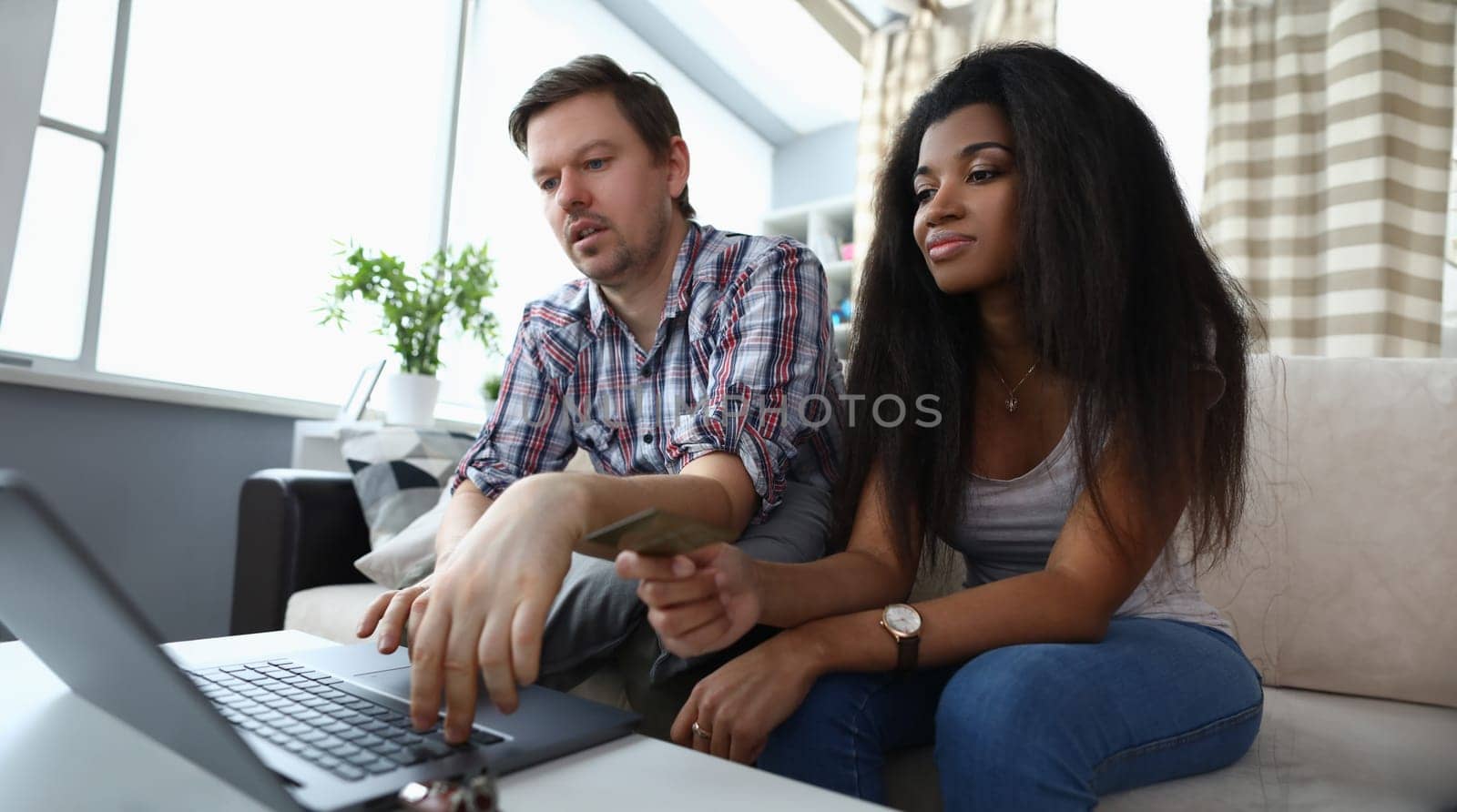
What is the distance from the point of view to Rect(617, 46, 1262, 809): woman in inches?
25.2

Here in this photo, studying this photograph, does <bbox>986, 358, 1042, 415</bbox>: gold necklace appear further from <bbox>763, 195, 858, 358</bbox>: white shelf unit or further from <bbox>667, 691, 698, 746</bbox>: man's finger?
<bbox>763, 195, 858, 358</bbox>: white shelf unit

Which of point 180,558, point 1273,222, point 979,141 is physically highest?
point 1273,222

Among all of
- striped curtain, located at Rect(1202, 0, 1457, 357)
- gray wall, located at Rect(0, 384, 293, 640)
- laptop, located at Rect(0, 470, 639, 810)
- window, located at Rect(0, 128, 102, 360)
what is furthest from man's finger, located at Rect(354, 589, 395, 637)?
striped curtain, located at Rect(1202, 0, 1457, 357)

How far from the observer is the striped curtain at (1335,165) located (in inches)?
97.3

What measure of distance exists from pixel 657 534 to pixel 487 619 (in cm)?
14

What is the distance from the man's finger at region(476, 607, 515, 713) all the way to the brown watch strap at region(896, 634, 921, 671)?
360mm

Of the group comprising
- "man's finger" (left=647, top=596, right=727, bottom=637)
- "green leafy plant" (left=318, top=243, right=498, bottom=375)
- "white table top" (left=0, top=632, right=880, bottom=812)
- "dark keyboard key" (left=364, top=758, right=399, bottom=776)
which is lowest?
"white table top" (left=0, top=632, right=880, bottom=812)

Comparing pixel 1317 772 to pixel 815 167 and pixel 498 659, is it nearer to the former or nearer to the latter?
pixel 498 659

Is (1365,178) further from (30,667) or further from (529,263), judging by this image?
(30,667)

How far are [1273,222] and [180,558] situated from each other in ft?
10.6

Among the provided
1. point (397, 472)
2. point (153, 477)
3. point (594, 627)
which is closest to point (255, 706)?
point (594, 627)

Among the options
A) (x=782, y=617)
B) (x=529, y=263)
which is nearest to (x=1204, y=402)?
(x=782, y=617)

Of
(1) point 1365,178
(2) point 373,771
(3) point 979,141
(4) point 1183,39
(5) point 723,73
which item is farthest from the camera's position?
(5) point 723,73

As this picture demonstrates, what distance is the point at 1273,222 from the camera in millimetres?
2666
